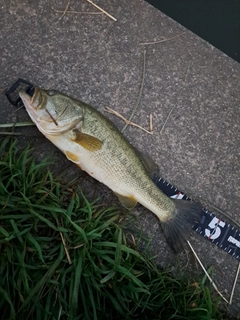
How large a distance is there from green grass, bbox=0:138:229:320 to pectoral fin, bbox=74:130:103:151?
323 mm

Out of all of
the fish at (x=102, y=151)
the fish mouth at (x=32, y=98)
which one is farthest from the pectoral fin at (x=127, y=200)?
the fish mouth at (x=32, y=98)

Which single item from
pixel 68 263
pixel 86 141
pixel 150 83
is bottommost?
pixel 68 263

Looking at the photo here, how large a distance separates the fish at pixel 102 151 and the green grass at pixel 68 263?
22 cm

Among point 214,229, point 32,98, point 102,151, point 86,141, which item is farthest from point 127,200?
point 32,98

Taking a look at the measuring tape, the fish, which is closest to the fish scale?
the fish

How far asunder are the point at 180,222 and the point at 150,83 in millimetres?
1112

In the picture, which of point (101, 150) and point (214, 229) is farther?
point (214, 229)

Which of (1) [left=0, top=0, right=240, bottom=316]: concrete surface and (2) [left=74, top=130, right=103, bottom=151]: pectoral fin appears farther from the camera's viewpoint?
(1) [left=0, top=0, right=240, bottom=316]: concrete surface

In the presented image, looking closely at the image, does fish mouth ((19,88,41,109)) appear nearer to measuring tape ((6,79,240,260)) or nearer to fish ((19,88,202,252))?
fish ((19,88,202,252))

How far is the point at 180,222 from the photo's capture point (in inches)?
124

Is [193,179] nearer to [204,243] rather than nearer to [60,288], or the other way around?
[204,243]

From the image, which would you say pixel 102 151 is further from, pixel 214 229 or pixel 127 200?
pixel 214 229

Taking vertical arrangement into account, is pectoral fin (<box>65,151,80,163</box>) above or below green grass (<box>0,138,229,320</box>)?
above

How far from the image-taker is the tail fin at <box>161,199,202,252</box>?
10.3ft
